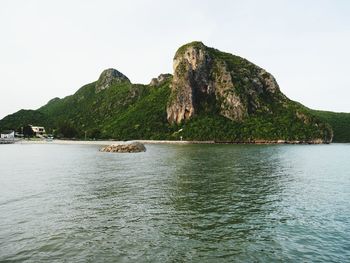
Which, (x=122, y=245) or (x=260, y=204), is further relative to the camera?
(x=260, y=204)

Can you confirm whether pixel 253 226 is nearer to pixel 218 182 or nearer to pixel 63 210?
pixel 63 210

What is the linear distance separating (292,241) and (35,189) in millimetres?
30614

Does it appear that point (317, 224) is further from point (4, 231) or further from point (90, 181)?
point (90, 181)

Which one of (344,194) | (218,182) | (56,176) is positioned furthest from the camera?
(56,176)

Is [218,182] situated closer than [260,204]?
No

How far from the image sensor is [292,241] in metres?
21.3

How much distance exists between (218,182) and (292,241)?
2444cm

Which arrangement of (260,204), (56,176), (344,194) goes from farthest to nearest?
(56,176)
(344,194)
(260,204)

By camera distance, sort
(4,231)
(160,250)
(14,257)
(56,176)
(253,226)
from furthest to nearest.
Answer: (56,176) < (253,226) < (4,231) < (160,250) < (14,257)

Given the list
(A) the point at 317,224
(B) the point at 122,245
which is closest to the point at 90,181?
(B) the point at 122,245

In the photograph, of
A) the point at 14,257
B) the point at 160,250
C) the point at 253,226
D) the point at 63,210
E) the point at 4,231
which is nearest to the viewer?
the point at 14,257

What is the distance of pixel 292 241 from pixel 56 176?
40.7 m

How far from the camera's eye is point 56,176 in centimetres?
5234

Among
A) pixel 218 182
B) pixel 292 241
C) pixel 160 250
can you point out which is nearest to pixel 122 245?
pixel 160 250
